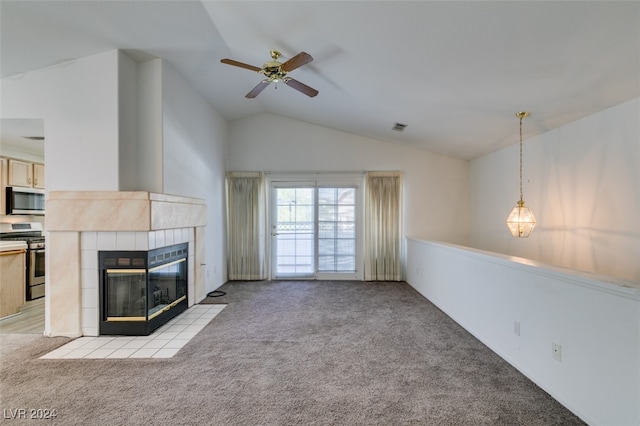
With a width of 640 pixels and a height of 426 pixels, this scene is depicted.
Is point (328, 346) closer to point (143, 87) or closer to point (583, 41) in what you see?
point (583, 41)

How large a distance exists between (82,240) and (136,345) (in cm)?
122

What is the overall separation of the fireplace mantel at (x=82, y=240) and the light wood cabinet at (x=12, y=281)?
128cm

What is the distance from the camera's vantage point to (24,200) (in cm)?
435

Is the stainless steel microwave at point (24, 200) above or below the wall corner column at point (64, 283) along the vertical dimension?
above

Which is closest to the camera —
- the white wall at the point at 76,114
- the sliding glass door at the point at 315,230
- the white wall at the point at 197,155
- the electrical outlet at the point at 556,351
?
the electrical outlet at the point at 556,351

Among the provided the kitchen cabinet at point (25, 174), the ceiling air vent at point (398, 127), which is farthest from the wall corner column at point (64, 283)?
the ceiling air vent at point (398, 127)

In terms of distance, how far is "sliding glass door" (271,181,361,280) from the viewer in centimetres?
580

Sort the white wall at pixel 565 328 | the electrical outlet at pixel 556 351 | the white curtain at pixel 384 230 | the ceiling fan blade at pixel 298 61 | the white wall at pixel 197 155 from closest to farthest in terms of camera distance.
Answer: the white wall at pixel 565 328
the electrical outlet at pixel 556 351
the ceiling fan blade at pixel 298 61
the white wall at pixel 197 155
the white curtain at pixel 384 230

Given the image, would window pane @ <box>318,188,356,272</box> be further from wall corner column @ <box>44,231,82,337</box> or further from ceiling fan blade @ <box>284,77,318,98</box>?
wall corner column @ <box>44,231,82,337</box>

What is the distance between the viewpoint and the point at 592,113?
10.1 ft

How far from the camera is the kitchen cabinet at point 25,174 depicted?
13.7 feet

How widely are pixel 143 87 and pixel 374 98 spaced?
280cm

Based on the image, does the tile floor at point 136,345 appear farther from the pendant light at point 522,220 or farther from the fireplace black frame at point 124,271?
the pendant light at point 522,220

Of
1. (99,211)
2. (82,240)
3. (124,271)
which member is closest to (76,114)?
(99,211)
